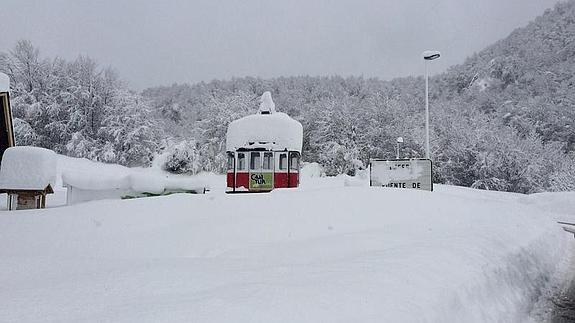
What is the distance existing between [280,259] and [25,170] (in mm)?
12525

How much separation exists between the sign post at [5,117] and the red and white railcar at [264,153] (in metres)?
9.24

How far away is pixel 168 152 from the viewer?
42062 millimetres

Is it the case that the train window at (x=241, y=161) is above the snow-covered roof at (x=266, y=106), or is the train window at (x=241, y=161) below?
below

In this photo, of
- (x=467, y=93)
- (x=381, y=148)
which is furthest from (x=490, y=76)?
(x=381, y=148)

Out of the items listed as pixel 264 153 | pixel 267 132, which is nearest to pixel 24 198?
pixel 264 153

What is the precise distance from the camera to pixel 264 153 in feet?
62.4

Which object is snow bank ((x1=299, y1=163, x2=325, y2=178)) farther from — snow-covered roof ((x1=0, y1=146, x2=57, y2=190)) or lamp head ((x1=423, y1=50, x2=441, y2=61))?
snow-covered roof ((x1=0, y1=146, x2=57, y2=190))

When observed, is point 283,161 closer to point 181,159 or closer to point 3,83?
point 3,83

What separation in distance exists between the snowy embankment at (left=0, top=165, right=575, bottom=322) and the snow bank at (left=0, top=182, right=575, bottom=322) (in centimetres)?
2

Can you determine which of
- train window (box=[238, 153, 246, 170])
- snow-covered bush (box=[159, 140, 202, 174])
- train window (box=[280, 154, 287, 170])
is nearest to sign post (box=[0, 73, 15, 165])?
train window (box=[238, 153, 246, 170])

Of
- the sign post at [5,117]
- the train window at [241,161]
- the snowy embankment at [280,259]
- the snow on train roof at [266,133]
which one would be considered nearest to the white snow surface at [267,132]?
the snow on train roof at [266,133]

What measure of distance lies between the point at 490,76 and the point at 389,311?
81130 millimetres

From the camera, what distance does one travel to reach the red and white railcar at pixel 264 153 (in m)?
19.0

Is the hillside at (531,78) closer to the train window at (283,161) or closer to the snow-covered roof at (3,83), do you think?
the train window at (283,161)
